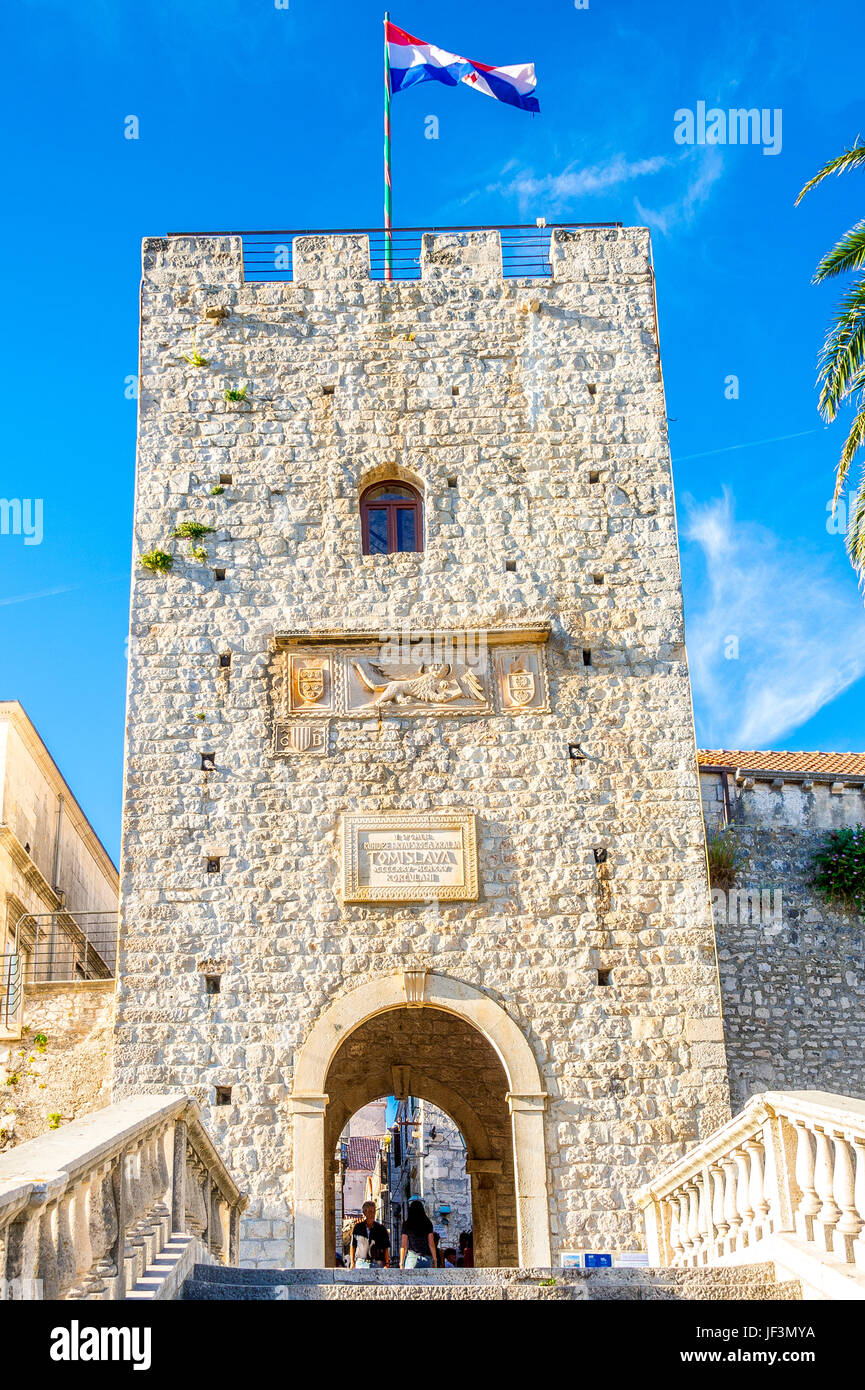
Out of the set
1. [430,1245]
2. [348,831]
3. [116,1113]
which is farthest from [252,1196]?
[116,1113]

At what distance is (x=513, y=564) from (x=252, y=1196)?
622 centimetres

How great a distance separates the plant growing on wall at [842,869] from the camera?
14.8 meters

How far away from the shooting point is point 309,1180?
36.2 ft

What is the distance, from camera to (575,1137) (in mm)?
11195

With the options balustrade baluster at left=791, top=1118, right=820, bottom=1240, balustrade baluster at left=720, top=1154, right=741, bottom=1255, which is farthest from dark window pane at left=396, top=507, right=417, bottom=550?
balustrade baluster at left=791, top=1118, right=820, bottom=1240

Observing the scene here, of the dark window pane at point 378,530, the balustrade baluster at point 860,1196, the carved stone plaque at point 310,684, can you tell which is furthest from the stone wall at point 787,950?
the balustrade baluster at point 860,1196

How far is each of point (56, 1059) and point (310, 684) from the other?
4.11 meters

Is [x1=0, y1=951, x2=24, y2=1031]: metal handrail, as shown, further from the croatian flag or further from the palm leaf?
the croatian flag

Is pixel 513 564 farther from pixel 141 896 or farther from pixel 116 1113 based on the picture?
pixel 116 1113

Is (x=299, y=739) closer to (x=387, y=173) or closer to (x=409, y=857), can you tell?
(x=409, y=857)

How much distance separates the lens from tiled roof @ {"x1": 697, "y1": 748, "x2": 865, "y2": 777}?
15.5 meters

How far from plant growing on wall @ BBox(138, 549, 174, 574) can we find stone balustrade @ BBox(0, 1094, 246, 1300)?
7032 mm

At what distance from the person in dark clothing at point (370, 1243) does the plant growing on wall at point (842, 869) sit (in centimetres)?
608

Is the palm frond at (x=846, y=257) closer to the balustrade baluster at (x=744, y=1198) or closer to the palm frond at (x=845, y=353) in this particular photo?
the palm frond at (x=845, y=353)
